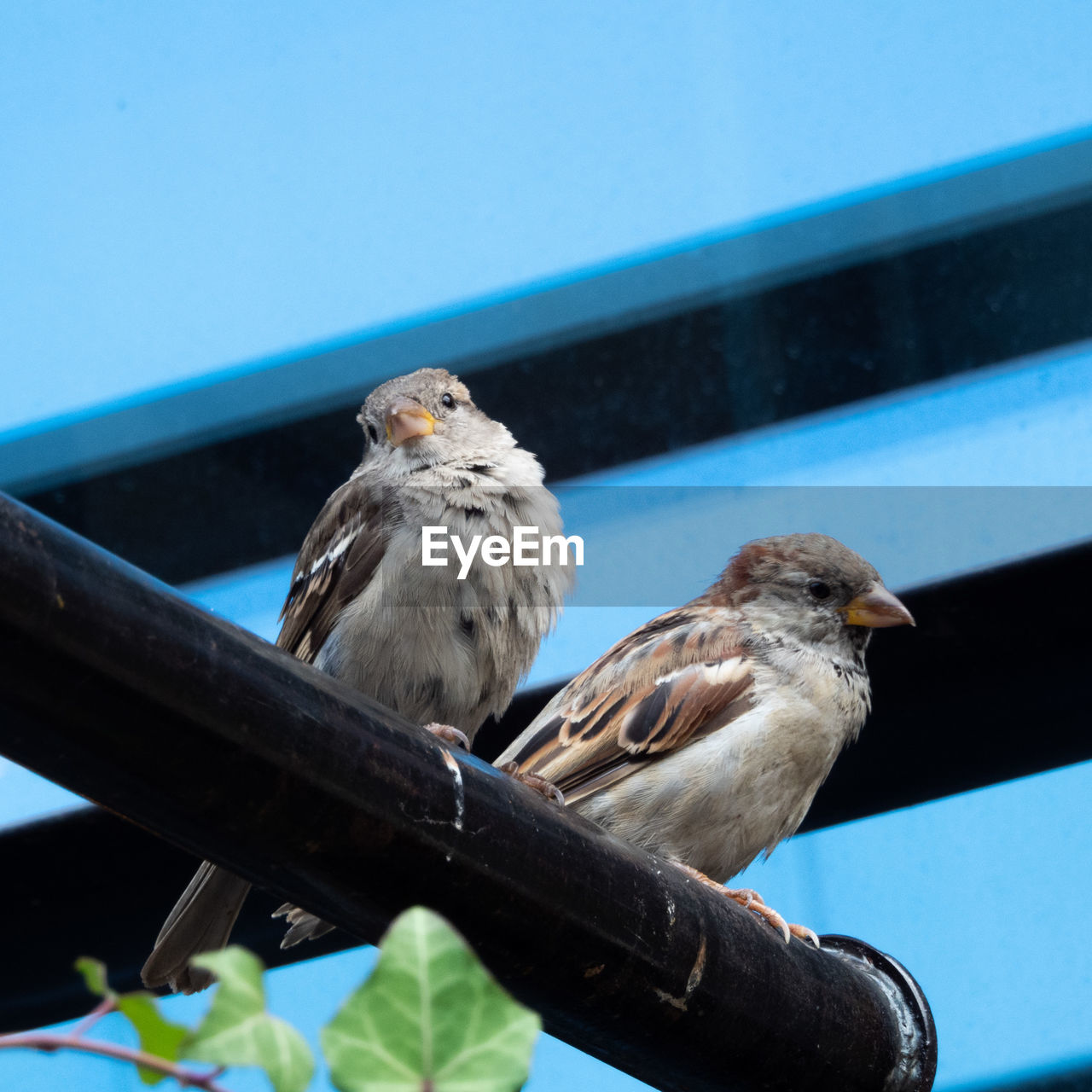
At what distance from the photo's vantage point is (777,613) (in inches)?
119

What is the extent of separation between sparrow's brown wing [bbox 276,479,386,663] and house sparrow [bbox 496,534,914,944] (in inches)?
17.3

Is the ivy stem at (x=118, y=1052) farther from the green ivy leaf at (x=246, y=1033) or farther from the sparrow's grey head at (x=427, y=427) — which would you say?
the sparrow's grey head at (x=427, y=427)

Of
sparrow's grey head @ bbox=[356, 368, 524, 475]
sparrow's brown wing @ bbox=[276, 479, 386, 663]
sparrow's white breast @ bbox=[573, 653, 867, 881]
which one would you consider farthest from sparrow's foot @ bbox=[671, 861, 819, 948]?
sparrow's grey head @ bbox=[356, 368, 524, 475]

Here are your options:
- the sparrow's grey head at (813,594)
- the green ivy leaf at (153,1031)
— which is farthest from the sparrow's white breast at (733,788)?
the green ivy leaf at (153,1031)

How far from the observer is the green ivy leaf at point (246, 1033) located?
520 mm

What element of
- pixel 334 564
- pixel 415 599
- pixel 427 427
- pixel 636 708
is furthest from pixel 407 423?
pixel 636 708

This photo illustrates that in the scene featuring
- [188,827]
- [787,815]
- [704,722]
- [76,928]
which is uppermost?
[188,827]

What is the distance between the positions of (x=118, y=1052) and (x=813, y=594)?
8.66 ft

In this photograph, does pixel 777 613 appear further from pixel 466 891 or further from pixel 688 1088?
pixel 466 891

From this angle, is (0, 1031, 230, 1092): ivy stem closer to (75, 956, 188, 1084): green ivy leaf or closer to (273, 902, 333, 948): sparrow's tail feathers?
(75, 956, 188, 1084): green ivy leaf

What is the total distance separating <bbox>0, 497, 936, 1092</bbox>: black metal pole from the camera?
0.99m

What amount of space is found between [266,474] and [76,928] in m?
1.99

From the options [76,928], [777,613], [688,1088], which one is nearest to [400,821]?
[688,1088]

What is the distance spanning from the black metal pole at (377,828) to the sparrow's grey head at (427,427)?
1.28 meters
